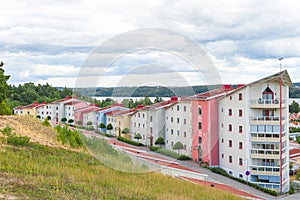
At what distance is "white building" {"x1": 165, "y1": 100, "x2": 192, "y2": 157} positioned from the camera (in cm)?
684

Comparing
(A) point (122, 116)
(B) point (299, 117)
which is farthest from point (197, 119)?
(B) point (299, 117)

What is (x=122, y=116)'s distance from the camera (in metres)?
7.03

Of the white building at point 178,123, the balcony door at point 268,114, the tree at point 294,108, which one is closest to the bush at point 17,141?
the white building at point 178,123

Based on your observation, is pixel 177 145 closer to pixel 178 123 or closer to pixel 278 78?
pixel 178 123

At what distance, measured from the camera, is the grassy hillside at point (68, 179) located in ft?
23.3

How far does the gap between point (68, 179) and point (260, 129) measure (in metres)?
16.1

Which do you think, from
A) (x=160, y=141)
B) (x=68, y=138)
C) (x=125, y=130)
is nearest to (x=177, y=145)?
(x=160, y=141)

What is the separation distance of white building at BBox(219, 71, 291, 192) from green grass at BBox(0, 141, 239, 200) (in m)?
11.9

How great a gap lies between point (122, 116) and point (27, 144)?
258 inches

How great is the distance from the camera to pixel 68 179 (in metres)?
8.32

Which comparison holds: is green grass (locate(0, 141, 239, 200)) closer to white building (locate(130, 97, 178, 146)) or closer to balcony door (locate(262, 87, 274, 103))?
white building (locate(130, 97, 178, 146))

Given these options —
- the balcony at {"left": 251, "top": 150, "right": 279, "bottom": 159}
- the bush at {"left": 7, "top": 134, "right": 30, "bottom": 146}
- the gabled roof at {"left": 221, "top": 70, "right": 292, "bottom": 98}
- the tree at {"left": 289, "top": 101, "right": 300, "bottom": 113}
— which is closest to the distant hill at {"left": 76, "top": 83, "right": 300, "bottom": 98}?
the bush at {"left": 7, "top": 134, "right": 30, "bottom": 146}

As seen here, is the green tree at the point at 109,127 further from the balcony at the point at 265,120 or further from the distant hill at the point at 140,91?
the balcony at the point at 265,120

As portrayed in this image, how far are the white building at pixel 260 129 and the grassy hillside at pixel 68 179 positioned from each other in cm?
1188
